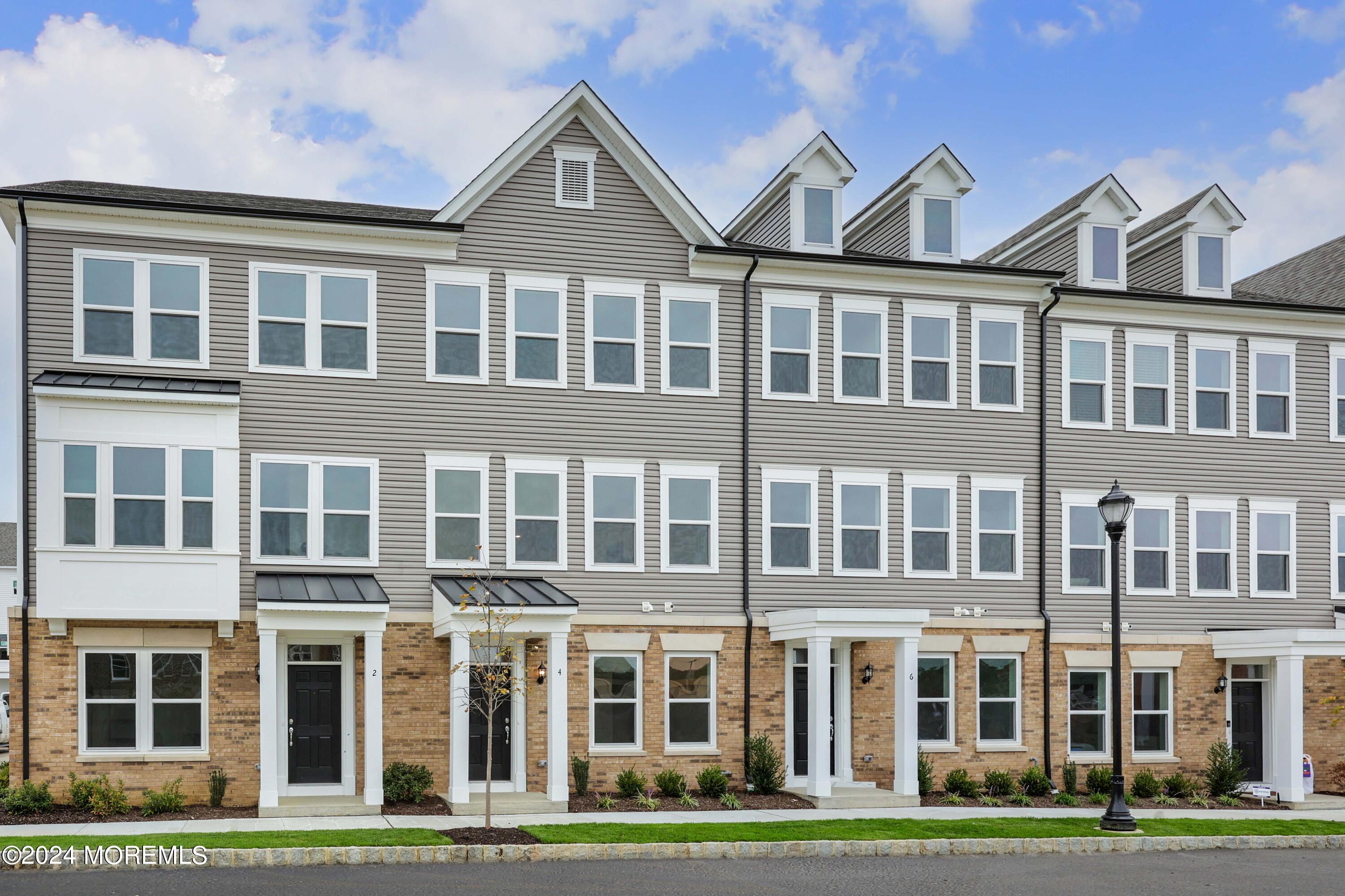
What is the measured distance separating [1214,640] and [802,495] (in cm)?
900

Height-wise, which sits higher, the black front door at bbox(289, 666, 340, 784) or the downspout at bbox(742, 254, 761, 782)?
the downspout at bbox(742, 254, 761, 782)

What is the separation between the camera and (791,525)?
24672mm

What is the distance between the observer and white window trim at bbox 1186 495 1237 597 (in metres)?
26.7

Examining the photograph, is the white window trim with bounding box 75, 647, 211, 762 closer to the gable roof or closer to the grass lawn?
the grass lawn

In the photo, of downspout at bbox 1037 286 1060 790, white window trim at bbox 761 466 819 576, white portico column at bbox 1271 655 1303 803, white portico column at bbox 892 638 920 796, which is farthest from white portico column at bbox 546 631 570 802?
white portico column at bbox 1271 655 1303 803

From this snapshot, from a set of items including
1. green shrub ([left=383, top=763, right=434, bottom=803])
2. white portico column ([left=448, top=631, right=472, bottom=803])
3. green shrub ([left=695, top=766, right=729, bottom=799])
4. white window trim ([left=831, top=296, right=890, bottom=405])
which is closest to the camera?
white portico column ([left=448, top=631, right=472, bottom=803])

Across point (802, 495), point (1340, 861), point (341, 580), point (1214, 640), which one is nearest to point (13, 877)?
point (341, 580)

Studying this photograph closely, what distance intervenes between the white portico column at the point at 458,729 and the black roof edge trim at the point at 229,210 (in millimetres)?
7004

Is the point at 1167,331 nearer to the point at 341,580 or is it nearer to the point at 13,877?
the point at 341,580

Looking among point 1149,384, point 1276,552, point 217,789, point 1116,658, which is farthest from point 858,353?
point 217,789

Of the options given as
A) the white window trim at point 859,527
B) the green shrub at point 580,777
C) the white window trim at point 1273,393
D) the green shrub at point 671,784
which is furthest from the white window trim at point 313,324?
the white window trim at point 1273,393

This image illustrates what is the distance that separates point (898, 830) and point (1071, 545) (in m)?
8.99

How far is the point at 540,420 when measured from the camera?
23500mm

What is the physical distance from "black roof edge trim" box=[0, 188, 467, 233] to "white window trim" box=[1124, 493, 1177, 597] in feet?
46.8
